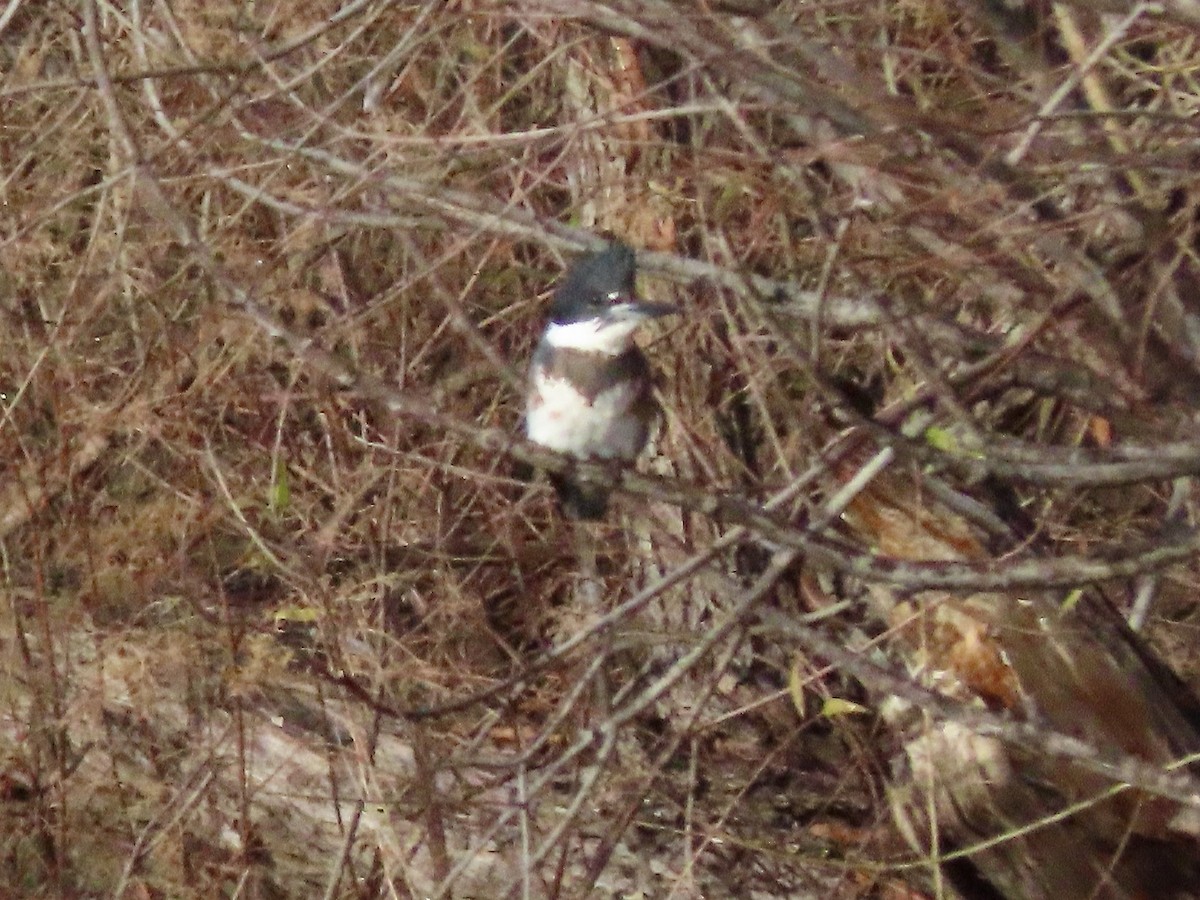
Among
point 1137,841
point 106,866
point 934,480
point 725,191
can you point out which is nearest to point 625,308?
point 725,191

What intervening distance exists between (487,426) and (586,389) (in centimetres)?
50

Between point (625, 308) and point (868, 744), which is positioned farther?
point (868, 744)

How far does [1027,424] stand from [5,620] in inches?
94.4

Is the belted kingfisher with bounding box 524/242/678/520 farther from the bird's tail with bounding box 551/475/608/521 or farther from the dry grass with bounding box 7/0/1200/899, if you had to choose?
the dry grass with bounding box 7/0/1200/899

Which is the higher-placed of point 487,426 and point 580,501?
point 487,426

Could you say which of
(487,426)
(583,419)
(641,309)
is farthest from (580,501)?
(487,426)

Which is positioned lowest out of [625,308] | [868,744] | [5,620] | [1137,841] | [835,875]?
[835,875]

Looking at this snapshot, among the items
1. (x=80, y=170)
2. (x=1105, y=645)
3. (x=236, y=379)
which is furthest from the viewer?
(x=80, y=170)

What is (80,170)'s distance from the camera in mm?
3436

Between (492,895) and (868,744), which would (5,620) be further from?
(868,744)

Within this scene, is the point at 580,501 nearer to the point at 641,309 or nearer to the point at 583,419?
the point at 583,419

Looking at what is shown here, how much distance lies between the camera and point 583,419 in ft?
8.87

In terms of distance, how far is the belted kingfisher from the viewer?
267cm

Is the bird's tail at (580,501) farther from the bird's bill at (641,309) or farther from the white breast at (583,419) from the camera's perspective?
the bird's bill at (641,309)
